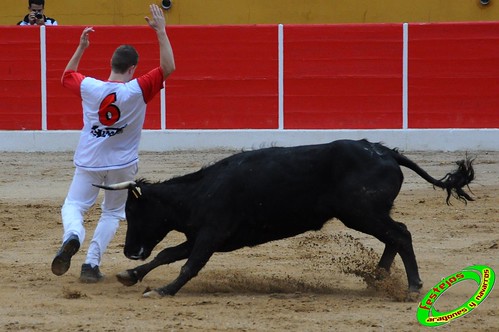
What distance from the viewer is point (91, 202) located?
671 centimetres

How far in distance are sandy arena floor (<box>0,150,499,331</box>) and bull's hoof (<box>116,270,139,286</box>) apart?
57 millimetres

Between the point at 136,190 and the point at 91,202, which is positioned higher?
the point at 136,190

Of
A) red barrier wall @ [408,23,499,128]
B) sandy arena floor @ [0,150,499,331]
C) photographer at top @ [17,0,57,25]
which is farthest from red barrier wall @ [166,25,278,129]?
sandy arena floor @ [0,150,499,331]

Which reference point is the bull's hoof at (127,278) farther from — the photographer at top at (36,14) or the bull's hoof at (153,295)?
the photographer at top at (36,14)

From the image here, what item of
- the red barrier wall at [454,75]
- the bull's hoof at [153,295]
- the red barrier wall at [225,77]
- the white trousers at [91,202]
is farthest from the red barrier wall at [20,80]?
the bull's hoof at [153,295]

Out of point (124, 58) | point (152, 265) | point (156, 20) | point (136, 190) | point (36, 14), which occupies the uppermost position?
point (156, 20)

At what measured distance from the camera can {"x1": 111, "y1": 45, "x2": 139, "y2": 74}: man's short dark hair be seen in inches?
249

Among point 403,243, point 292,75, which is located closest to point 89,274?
point 403,243

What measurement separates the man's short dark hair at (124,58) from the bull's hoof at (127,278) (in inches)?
44.8

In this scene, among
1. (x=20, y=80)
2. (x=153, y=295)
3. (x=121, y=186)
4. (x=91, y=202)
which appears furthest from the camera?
(x=20, y=80)

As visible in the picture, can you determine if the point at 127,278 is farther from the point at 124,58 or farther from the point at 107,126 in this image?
A: the point at 124,58

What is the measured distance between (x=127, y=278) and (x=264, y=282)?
0.80 m

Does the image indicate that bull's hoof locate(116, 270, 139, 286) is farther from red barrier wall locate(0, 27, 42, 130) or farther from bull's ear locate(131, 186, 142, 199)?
red barrier wall locate(0, 27, 42, 130)

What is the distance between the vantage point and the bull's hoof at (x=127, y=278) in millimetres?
6352
